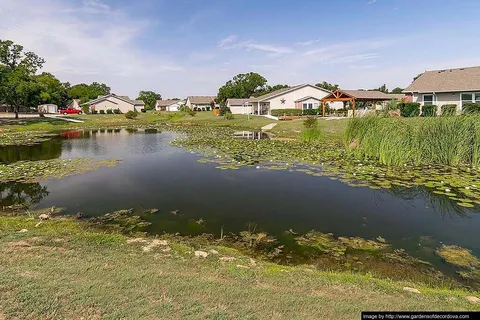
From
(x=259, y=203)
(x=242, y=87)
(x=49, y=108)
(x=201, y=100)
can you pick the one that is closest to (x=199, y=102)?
(x=201, y=100)

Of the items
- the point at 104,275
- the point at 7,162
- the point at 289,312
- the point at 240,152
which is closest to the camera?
the point at 289,312

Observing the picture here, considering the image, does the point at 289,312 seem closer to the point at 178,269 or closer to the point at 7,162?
the point at 178,269

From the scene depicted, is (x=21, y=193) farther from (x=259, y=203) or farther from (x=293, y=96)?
(x=293, y=96)

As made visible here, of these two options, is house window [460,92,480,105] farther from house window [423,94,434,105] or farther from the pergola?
the pergola

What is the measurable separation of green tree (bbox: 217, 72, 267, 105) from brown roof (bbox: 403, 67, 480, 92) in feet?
204

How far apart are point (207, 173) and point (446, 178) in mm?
8867

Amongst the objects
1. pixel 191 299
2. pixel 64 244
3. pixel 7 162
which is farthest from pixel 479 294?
pixel 7 162

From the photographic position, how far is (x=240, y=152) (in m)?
17.3

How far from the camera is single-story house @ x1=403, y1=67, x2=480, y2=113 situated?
27.3 meters

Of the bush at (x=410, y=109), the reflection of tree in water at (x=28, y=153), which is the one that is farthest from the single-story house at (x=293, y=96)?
the reflection of tree in water at (x=28, y=153)

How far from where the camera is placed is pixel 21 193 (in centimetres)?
997

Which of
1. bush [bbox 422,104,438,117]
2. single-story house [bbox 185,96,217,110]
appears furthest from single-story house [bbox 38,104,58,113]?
bush [bbox 422,104,438,117]

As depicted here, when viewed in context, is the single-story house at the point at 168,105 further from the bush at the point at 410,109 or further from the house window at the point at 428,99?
the bush at the point at 410,109

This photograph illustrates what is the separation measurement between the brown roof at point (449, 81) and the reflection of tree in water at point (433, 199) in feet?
76.0
